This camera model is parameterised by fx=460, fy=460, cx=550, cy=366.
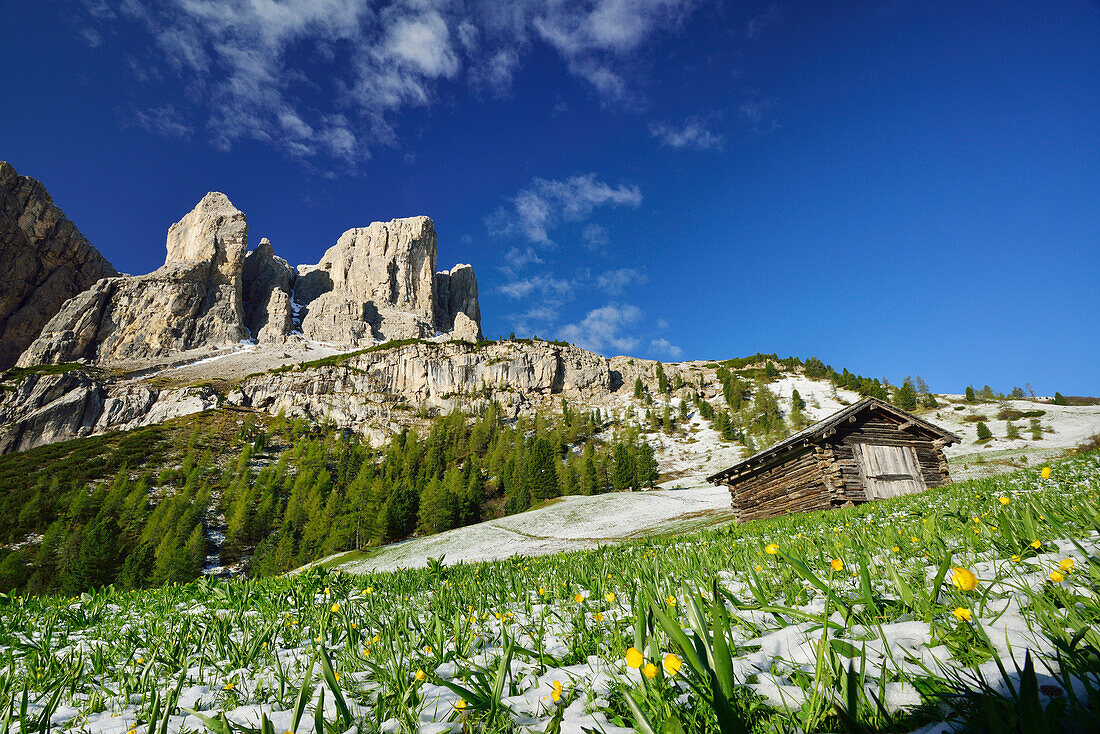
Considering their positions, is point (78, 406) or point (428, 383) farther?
point (428, 383)

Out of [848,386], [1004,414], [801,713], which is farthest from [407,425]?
[801,713]

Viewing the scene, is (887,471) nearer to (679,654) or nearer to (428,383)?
(679,654)

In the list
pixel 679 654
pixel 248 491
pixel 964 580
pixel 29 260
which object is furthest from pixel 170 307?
pixel 964 580

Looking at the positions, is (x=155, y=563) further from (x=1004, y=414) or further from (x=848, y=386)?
(x=848, y=386)

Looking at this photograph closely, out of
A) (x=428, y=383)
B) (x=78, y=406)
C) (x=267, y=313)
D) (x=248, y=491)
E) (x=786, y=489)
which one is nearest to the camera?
(x=786, y=489)

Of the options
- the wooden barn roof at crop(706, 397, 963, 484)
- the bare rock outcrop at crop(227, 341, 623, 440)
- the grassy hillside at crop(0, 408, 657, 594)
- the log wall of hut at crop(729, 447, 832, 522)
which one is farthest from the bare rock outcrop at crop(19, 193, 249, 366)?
the wooden barn roof at crop(706, 397, 963, 484)

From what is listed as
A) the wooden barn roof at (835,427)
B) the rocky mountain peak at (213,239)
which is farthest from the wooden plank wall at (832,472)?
the rocky mountain peak at (213,239)

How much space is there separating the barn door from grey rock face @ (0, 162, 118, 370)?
235 m

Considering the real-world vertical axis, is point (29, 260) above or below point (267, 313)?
above

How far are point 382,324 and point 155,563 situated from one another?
14296cm

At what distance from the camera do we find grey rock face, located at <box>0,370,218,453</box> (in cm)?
11775

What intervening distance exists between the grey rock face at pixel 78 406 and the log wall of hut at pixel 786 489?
149868mm

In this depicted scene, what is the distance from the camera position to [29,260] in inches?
6166

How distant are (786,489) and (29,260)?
771 feet
